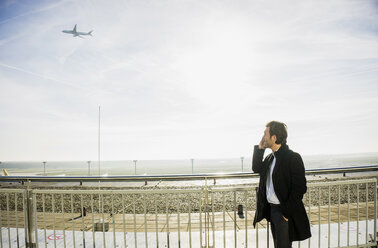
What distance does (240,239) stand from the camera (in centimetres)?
431

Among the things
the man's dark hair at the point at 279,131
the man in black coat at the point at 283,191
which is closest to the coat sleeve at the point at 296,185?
the man in black coat at the point at 283,191

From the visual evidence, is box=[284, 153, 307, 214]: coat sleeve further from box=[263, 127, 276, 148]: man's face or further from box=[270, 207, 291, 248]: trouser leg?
box=[263, 127, 276, 148]: man's face

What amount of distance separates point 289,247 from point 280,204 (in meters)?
0.54

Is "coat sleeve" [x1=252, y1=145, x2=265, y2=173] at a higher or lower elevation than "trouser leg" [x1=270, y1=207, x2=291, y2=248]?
higher

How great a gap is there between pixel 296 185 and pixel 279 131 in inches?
25.2

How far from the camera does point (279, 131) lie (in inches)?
99.1

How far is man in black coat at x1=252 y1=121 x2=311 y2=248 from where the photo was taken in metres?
2.35

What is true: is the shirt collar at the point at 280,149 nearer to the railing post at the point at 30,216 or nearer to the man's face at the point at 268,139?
the man's face at the point at 268,139

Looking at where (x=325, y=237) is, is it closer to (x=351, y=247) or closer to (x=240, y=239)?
(x=351, y=247)

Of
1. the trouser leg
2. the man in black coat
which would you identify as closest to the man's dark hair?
the man in black coat

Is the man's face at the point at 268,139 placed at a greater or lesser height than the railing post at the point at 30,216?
greater

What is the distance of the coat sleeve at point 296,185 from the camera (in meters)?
2.32

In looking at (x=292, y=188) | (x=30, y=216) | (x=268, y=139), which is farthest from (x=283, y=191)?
(x=30, y=216)

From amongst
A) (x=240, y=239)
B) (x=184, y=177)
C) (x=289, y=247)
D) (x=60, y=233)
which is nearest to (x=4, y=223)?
(x=60, y=233)
